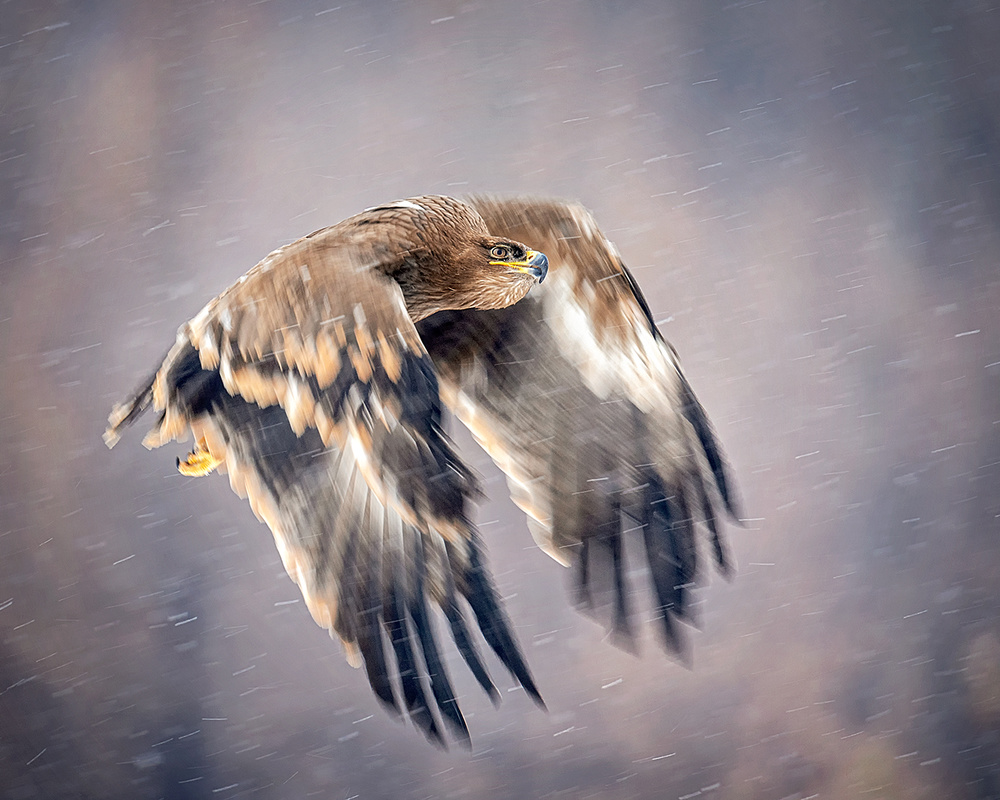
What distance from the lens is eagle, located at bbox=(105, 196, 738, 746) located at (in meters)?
0.64

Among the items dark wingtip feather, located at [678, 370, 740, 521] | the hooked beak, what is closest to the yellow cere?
the hooked beak

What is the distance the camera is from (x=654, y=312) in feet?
3.29

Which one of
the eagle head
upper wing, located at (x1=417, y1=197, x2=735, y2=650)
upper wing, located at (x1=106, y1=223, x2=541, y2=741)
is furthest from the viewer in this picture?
upper wing, located at (x1=417, y1=197, x2=735, y2=650)

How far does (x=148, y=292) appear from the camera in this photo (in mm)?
873

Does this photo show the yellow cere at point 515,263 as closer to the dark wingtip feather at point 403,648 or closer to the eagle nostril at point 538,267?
the eagle nostril at point 538,267

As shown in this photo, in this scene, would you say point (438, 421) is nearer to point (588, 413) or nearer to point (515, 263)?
point (515, 263)

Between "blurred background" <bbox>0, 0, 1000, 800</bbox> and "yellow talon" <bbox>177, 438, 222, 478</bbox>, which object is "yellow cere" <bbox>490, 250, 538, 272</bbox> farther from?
"yellow talon" <bbox>177, 438, 222, 478</bbox>

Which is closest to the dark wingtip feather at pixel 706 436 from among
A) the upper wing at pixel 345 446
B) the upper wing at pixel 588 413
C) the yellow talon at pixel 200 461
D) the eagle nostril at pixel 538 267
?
the upper wing at pixel 588 413

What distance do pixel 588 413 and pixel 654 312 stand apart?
0.18 meters

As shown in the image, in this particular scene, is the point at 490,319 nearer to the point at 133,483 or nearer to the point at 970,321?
the point at 133,483

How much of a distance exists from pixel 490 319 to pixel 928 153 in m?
0.72

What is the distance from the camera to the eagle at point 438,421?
0.64 meters

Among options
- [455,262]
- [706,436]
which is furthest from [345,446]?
[706,436]

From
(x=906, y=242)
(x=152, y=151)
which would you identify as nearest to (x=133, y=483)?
(x=152, y=151)
